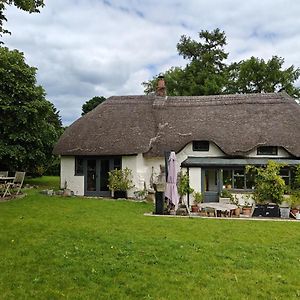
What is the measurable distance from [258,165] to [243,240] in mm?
8303

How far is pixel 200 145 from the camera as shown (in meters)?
19.6

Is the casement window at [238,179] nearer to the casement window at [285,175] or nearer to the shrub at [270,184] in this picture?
the shrub at [270,184]

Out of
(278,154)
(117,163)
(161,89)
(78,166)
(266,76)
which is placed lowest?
(78,166)

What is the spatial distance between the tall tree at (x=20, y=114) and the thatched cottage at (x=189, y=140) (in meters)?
3.04

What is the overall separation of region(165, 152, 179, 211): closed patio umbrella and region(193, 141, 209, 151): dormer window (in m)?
4.57

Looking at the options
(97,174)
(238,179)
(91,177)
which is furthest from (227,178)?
(91,177)

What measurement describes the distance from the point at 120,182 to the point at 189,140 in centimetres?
429

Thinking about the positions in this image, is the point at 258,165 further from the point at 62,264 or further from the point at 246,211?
the point at 62,264

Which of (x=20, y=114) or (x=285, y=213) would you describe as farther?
(x=20, y=114)

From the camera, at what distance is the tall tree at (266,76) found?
38188 mm

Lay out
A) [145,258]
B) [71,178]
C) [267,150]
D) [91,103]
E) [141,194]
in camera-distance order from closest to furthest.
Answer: [145,258], [267,150], [141,194], [71,178], [91,103]

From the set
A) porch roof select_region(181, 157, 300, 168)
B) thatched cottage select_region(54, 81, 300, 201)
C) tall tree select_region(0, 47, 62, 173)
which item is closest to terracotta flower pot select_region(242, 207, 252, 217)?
thatched cottage select_region(54, 81, 300, 201)

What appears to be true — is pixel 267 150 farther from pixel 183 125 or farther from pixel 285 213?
pixel 285 213

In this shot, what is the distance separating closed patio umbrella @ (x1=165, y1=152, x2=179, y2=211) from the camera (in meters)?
14.7
